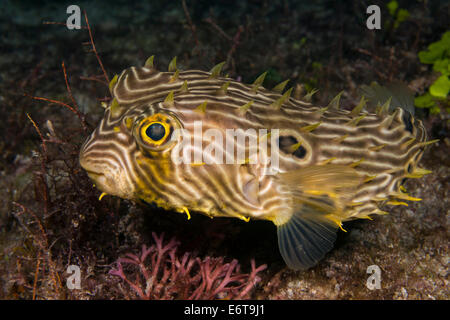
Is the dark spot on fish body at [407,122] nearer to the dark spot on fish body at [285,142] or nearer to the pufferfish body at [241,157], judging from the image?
the pufferfish body at [241,157]

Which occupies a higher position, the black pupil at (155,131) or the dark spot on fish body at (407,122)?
the dark spot on fish body at (407,122)

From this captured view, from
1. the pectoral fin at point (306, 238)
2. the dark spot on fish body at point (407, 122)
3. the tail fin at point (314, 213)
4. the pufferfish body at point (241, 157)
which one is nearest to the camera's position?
the pufferfish body at point (241, 157)

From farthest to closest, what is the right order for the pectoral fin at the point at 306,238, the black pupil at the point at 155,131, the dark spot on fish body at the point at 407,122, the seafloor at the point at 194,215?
the seafloor at the point at 194,215 → the dark spot on fish body at the point at 407,122 → the pectoral fin at the point at 306,238 → the black pupil at the point at 155,131

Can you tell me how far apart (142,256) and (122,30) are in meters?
8.35

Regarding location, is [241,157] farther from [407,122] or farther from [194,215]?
[407,122]

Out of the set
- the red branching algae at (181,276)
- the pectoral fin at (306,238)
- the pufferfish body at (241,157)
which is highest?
the pufferfish body at (241,157)

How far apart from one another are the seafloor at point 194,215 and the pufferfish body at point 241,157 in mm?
1128

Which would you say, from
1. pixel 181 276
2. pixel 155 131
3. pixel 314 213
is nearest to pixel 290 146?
pixel 314 213

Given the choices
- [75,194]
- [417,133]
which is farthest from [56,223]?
[417,133]

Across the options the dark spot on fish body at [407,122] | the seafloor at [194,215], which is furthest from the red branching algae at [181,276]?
the dark spot on fish body at [407,122]

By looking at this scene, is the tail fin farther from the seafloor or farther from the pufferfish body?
the seafloor

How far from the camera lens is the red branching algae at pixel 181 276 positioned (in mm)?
3012

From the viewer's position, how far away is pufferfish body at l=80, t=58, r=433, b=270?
88.0 inches

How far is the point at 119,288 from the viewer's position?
9.89 ft
